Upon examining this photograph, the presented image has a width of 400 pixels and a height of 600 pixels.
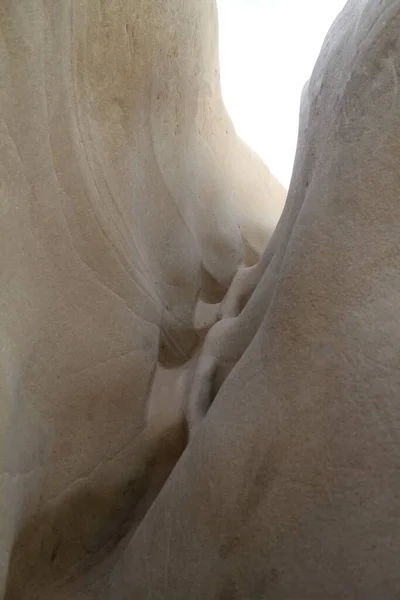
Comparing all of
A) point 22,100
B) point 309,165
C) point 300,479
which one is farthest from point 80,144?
point 300,479

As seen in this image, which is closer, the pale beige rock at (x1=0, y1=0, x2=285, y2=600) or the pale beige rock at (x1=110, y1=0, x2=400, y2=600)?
the pale beige rock at (x1=110, y1=0, x2=400, y2=600)

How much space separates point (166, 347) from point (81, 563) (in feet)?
0.79

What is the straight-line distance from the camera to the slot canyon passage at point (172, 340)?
0.41m

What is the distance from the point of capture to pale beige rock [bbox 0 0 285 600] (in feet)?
1.66

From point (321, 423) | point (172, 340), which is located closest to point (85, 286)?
point (172, 340)

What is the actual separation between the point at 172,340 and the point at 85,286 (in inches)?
6.0

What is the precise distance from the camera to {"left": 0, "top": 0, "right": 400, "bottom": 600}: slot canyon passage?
0.41 metres

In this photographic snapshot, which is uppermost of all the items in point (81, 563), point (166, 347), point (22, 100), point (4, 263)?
point (22, 100)

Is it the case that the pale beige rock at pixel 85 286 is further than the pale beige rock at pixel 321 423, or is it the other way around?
the pale beige rock at pixel 85 286

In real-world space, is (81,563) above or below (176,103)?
below

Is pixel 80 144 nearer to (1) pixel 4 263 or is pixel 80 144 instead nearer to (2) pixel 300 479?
(1) pixel 4 263

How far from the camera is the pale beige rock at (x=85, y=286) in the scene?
0.51 meters

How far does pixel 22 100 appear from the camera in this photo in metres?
0.52

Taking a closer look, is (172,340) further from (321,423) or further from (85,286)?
(321,423)
